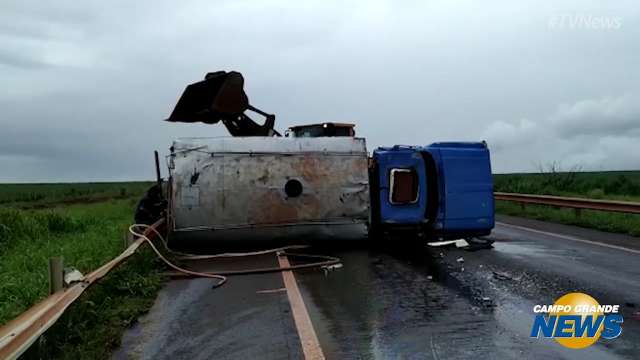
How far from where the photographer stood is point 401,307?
257 inches

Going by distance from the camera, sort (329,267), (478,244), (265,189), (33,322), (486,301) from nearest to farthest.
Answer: (33,322)
(486,301)
(329,267)
(265,189)
(478,244)

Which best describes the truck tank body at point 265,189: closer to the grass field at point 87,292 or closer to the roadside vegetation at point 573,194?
the grass field at point 87,292

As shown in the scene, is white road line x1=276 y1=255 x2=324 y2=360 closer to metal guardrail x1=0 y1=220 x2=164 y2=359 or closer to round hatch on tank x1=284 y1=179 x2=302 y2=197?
metal guardrail x1=0 y1=220 x2=164 y2=359

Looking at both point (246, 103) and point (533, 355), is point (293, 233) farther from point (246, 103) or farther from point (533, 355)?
point (533, 355)

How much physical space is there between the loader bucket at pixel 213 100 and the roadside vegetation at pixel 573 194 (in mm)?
9201

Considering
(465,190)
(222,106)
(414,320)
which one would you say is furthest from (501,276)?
(222,106)

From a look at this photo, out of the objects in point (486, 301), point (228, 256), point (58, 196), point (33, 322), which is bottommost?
point (486, 301)

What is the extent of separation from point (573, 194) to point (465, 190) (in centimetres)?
1655

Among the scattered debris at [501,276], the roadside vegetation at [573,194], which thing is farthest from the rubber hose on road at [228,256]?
the roadside vegetation at [573,194]

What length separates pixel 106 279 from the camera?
7727 millimetres

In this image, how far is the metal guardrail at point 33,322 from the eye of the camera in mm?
3793

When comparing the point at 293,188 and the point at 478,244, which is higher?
the point at 293,188

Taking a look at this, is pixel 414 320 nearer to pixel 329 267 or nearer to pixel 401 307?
pixel 401 307

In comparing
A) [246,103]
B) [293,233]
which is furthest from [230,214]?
[246,103]
